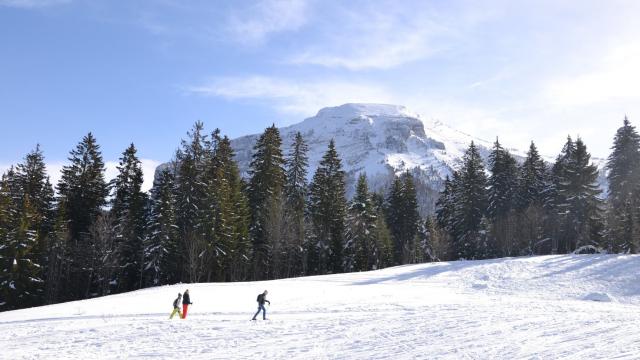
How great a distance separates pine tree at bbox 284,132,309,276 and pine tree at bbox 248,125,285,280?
1624 mm

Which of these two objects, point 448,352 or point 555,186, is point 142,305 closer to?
point 448,352

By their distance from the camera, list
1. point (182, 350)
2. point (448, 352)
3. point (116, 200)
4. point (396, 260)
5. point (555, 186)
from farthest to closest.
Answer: point (396, 260)
point (555, 186)
point (116, 200)
point (182, 350)
point (448, 352)

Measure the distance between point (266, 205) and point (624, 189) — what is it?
132 ft

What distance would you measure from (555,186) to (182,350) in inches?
2014

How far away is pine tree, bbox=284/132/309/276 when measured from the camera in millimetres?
52938

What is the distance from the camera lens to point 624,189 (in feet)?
181

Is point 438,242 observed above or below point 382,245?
above

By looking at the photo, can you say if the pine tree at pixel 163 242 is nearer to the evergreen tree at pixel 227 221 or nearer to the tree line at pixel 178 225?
the tree line at pixel 178 225

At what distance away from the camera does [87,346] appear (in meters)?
19.4

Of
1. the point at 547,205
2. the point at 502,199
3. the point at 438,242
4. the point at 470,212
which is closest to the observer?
the point at 547,205

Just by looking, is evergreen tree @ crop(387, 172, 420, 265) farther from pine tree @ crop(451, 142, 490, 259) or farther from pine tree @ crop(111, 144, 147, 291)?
pine tree @ crop(111, 144, 147, 291)

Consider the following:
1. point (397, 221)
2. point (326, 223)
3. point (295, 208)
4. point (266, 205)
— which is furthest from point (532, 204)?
point (266, 205)

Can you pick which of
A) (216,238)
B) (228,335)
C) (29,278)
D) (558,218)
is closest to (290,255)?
(216,238)

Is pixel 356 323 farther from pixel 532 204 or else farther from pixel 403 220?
pixel 403 220
